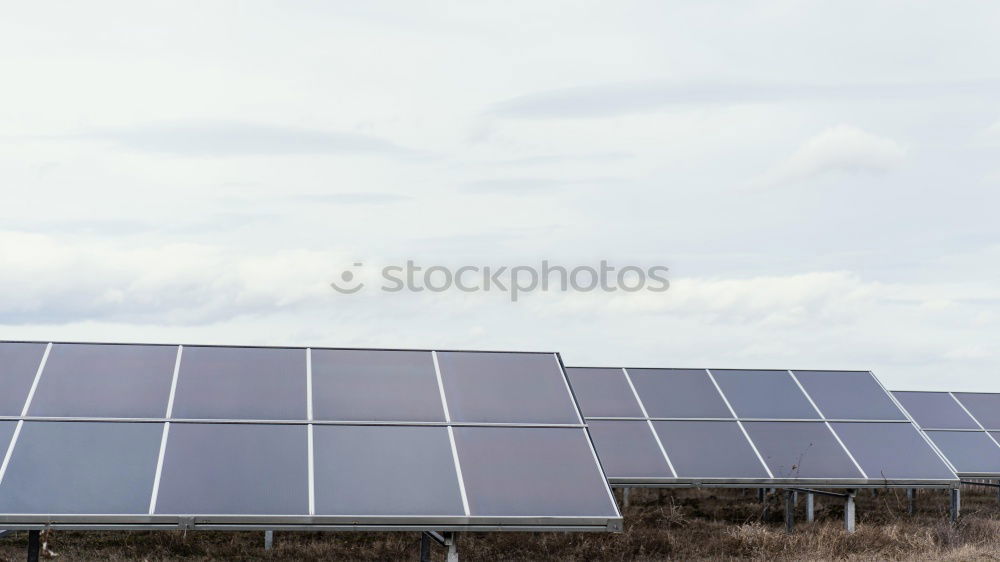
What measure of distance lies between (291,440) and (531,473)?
10.2 ft

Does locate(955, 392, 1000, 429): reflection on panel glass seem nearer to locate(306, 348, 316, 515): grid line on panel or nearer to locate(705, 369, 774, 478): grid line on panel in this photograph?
locate(705, 369, 774, 478): grid line on panel

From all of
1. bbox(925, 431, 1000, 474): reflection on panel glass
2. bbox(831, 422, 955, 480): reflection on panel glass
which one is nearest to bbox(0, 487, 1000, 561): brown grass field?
bbox(831, 422, 955, 480): reflection on panel glass

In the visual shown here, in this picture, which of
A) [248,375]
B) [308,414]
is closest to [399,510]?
[308,414]

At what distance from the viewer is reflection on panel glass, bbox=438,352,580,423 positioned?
14648mm

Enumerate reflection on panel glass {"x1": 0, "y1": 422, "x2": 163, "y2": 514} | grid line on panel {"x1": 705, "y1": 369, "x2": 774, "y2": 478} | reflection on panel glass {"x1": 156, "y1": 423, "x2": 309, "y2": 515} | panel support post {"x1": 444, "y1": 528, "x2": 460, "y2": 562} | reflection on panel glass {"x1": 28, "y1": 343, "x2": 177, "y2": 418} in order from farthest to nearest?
grid line on panel {"x1": 705, "y1": 369, "x2": 774, "y2": 478}
reflection on panel glass {"x1": 28, "y1": 343, "x2": 177, "y2": 418}
panel support post {"x1": 444, "y1": 528, "x2": 460, "y2": 562}
reflection on panel glass {"x1": 156, "y1": 423, "x2": 309, "y2": 515}
reflection on panel glass {"x1": 0, "y1": 422, "x2": 163, "y2": 514}

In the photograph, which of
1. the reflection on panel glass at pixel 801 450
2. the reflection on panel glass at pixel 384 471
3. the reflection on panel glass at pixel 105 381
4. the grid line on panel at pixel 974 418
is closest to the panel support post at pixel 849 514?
the reflection on panel glass at pixel 801 450

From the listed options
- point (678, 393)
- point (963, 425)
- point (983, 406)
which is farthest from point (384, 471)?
point (983, 406)

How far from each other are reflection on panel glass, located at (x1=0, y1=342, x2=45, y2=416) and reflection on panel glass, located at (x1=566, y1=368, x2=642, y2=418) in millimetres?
9358

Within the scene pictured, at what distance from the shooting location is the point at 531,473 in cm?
1350

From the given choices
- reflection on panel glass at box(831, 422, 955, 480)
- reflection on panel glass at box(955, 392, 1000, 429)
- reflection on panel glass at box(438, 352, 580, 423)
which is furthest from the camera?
reflection on panel glass at box(955, 392, 1000, 429)

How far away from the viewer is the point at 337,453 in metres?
13.5

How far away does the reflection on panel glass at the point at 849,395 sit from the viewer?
2100cm

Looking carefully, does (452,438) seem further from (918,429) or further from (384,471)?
(918,429)

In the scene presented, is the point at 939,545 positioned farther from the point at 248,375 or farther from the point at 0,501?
the point at 0,501
